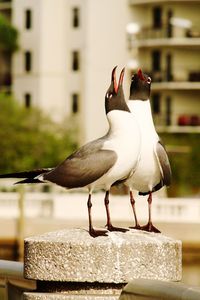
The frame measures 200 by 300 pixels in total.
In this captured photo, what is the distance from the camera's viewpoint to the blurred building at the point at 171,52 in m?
65.0

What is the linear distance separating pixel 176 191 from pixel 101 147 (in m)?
49.3

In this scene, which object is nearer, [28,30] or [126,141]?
[126,141]

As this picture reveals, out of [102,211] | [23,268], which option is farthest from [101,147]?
[102,211]

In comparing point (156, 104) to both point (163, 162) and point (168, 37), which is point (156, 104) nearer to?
point (168, 37)

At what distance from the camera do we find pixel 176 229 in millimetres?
40062

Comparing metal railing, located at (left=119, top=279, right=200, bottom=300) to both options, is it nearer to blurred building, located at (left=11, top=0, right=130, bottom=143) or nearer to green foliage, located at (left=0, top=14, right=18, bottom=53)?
blurred building, located at (left=11, top=0, right=130, bottom=143)

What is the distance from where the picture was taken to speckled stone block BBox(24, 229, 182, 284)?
6340mm

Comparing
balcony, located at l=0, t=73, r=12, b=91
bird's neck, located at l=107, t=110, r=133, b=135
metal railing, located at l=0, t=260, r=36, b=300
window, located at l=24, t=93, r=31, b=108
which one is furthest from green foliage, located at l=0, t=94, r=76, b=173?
bird's neck, located at l=107, t=110, r=133, b=135

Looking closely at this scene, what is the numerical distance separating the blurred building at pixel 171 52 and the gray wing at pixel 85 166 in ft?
190

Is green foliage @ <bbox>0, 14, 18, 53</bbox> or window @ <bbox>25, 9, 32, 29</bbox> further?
window @ <bbox>25, 9, 32, 29</bbox>

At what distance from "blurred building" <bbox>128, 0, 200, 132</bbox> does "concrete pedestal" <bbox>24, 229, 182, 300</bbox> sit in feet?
191

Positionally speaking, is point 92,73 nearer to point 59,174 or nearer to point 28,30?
point 28,30

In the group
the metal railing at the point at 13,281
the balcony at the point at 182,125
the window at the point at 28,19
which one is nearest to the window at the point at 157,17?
the balcony at the point at 182,125

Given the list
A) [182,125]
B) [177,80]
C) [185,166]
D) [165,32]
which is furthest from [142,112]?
[165,32]
